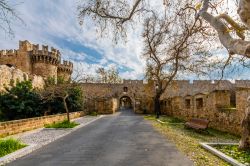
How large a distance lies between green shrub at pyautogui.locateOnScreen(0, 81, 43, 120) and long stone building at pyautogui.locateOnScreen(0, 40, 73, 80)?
1318 cm

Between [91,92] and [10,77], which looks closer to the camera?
[10,77]

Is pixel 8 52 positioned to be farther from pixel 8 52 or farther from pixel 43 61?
pixel 43 61

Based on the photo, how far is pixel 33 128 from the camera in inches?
617

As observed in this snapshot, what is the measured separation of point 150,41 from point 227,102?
12415 millimetres

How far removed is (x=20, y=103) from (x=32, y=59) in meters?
18.0

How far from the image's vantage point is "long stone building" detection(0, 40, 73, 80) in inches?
1476

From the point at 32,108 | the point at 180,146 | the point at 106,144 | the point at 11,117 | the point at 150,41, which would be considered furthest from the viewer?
the point at 150,41

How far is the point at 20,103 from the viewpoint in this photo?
21828 mm

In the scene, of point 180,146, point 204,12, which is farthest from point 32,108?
point 204,12

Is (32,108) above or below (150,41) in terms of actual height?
below

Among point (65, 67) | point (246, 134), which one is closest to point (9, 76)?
point (65, 67)

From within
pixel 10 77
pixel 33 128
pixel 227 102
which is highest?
pixel 10 77

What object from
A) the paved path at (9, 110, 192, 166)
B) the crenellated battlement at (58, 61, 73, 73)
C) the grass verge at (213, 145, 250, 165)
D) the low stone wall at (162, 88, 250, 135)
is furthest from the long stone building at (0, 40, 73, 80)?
the grass verge at (213, 145, 250, 165)

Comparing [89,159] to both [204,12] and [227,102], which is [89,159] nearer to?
[204,12]
